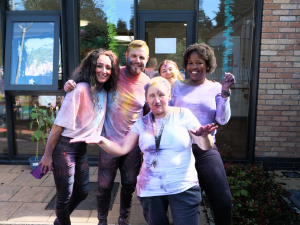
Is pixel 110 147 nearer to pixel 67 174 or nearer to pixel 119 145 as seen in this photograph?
pixel 119 145

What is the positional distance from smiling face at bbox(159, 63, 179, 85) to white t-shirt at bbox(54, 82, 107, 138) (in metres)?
0.85

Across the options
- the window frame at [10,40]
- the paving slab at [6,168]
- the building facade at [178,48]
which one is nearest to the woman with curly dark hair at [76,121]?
the building facade at [178,48]

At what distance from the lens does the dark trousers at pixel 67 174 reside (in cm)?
221

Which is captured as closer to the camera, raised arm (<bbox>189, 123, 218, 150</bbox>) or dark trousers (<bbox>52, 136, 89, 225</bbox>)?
raised arm (<bbox>189, 123, 218, 150</bbox>)

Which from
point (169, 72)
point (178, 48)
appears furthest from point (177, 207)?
point (178, 48)

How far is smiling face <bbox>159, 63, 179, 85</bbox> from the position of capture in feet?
9.35

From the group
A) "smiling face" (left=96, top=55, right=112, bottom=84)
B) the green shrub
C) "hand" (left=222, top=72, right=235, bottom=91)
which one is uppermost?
"smiling face" (left=96, top=55, right=112, bottom=84)

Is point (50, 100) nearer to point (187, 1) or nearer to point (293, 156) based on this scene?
point (187, 1)

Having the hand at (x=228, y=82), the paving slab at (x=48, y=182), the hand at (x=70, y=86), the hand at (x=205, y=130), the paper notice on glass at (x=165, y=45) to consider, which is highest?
the paper notice on glass at (x=165, y=45)

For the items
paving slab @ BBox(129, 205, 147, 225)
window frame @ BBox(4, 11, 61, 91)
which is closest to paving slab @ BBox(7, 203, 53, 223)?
paving slab @ BBox(129, 205, 147, 225)

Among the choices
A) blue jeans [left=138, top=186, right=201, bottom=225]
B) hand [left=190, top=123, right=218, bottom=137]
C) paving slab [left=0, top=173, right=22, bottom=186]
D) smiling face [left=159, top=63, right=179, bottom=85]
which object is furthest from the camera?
paving slab [left=0, top=173, right=22, bottom=186]

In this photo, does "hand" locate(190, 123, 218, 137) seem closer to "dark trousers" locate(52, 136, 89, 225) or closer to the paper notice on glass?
"dark trousers" locate(52, 136, 89, 225)

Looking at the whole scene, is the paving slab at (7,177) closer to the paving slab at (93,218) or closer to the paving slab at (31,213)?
the paving slab at (31,213)

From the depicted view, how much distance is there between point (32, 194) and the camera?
352 cm
